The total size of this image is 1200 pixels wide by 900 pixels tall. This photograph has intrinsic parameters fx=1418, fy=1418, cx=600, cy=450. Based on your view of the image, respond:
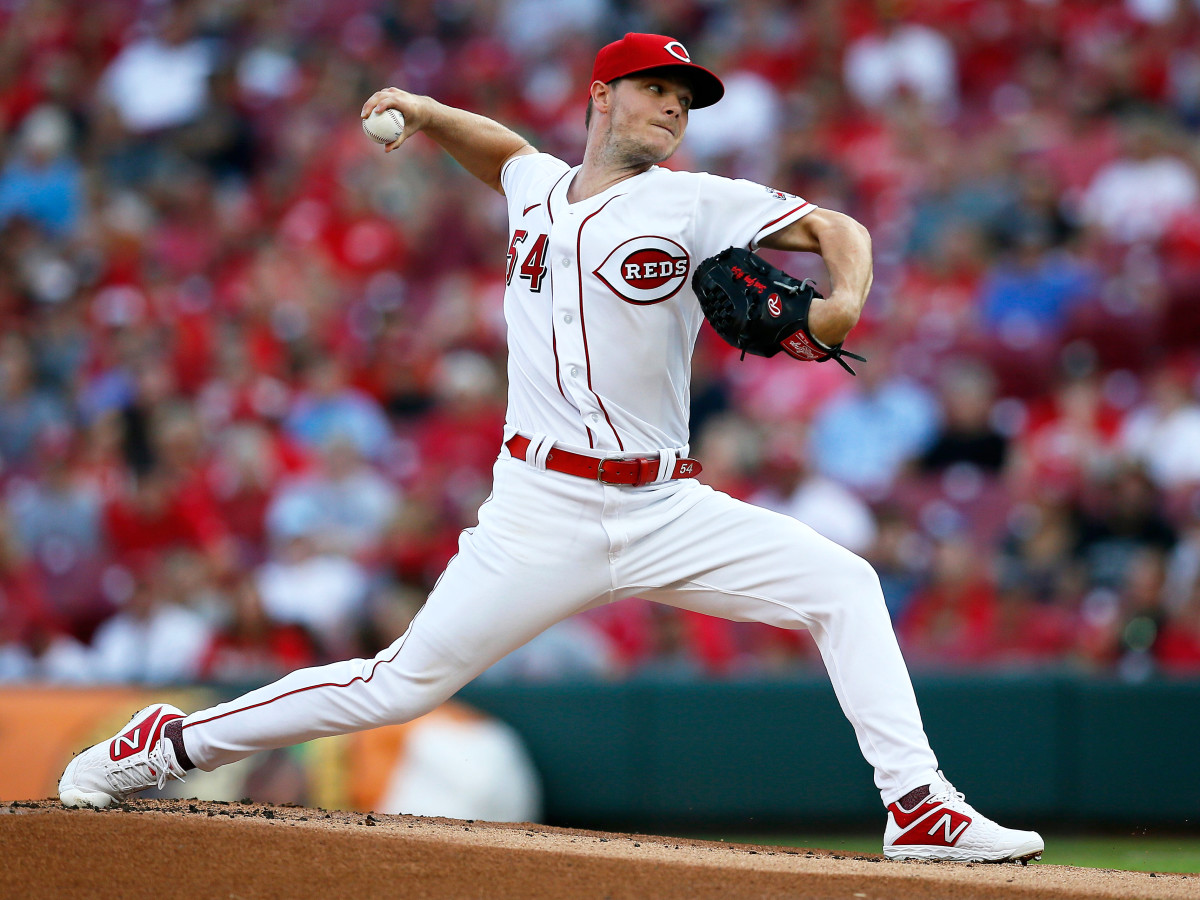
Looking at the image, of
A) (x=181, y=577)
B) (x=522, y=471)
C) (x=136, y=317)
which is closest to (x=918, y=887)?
(x=522, y=471)

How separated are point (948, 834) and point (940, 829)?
0.02m

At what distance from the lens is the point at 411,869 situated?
3258 millimetres

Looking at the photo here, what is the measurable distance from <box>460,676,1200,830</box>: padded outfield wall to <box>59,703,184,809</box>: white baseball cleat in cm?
242

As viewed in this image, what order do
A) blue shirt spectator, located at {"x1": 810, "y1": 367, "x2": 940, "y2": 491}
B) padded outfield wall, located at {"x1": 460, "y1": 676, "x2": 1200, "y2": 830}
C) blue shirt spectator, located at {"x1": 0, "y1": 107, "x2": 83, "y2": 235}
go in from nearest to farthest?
padded outfield wall, located at {"x1": 460, "y1": 676, "x2": 1200, "y2": 830}
blue shirt spectator, located at {"x1": 810, "y1": 367, "x2": 940, "y2": 491}
blue shirt spectator, located at {"x1": 0, "y1": 107, "x2": 83, "y2": 235}

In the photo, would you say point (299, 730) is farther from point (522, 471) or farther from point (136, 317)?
point (136, 317)

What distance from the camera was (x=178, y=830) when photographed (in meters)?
3.47

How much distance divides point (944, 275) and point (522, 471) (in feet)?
18.2

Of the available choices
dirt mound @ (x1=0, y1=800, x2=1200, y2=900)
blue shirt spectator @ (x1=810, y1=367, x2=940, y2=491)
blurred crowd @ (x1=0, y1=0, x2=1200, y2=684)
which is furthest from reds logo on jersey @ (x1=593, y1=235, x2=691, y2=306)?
blue shirt spectator @ (x1=810, y1=367, x2=940, y2=491)

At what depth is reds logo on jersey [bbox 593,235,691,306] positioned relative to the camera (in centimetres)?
333

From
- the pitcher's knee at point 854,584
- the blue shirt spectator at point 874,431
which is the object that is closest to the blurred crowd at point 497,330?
the blue shirt spectator at point 874,431

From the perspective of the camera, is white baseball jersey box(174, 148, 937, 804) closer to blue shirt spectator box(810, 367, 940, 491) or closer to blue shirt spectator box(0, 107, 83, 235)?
blue shirt spectator box(810, 367, 940, 491)

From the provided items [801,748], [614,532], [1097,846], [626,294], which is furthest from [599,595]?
[1097,846]

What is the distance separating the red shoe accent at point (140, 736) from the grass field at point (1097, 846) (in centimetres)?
256

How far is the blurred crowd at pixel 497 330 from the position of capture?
22.1ft
